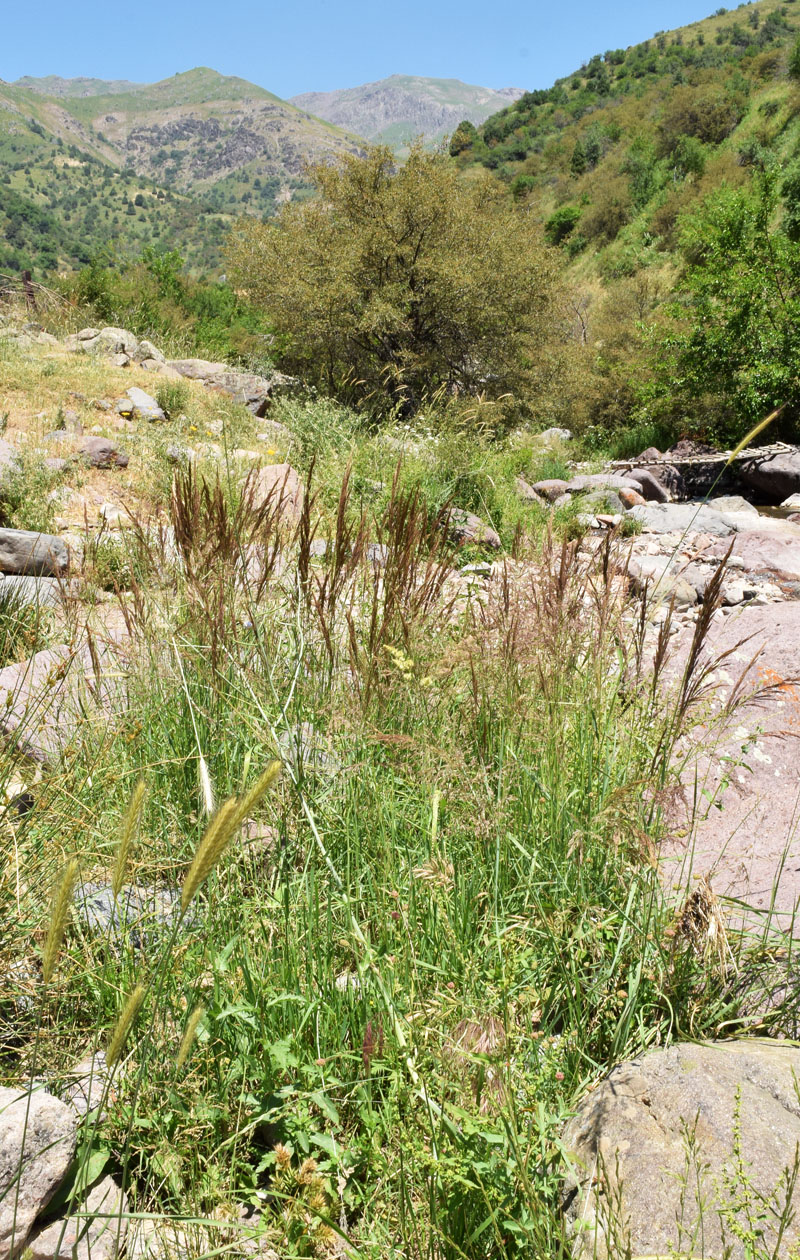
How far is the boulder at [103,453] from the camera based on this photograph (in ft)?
22.1

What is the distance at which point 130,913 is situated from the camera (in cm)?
161

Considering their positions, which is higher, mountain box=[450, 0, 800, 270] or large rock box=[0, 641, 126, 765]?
mountain box=[450, 0, 800, 270]

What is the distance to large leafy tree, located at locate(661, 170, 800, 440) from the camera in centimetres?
1081

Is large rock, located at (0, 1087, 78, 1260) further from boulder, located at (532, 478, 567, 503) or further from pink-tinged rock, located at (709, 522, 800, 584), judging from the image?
boulder, located at (532, 478, 567, 503)

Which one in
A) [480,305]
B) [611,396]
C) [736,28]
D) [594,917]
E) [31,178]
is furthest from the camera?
[31,178]

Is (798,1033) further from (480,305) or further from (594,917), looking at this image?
(480,305)

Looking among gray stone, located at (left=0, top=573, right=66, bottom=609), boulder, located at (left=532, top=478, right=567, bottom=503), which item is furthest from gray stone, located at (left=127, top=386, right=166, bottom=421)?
gray stone, located at (left=0, top=573, right=66, bottom=609)

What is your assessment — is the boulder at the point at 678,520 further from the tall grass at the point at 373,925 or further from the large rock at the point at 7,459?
the tall grass at the point at 373,925

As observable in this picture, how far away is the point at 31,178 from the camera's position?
470ft

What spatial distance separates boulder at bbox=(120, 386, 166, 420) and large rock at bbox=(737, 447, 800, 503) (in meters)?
7.98

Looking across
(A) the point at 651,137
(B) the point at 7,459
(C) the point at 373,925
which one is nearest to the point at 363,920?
(C) the point at 373,925

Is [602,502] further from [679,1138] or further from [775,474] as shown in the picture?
[679,1138]

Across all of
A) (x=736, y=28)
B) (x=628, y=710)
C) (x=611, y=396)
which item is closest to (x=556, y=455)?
(x=611, y=396)

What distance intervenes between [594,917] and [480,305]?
11862 mm
